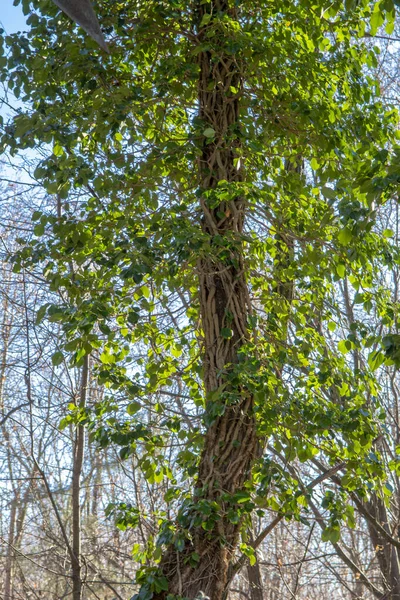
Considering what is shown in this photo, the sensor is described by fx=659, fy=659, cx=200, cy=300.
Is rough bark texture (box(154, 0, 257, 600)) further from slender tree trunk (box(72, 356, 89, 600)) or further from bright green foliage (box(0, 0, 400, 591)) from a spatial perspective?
slender tree trunk (box(72, 356, 89, 600))

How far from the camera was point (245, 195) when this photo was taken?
234 centimetres

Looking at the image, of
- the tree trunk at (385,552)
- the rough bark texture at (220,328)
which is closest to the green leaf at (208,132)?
the rough bark texture at (220,328)

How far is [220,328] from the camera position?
249 centimetres

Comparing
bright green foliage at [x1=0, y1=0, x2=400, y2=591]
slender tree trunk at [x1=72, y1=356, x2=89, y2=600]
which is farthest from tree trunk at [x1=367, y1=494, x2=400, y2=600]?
slender tree trunk at [x1=72, y1=356, x2=89, y2=600]

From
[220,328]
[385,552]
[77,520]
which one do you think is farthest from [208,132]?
[385,552]

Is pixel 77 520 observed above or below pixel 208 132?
below

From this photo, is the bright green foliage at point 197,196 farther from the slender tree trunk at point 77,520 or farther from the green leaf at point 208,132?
the slender tree trunk at point 77,520

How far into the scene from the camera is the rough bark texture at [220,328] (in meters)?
2.22

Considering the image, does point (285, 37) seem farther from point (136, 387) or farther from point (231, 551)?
point (231, 551)

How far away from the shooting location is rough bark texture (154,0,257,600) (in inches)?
87.4

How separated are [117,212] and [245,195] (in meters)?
0.47

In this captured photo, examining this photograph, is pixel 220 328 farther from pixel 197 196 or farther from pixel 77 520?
pixel 77 520

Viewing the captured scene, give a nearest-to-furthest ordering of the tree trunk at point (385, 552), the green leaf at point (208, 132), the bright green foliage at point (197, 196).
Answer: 1. the bright green foliage at point (197, 196)
2. the green leaf at point (208, 132)
3. the tree trunk at point (385, 552)

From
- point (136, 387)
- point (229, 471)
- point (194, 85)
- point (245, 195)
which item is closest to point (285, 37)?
point (194, 85)
